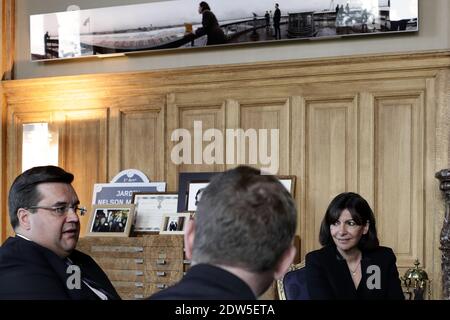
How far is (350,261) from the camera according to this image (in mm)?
4023

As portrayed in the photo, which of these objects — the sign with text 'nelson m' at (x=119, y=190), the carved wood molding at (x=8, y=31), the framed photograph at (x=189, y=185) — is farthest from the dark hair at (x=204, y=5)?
the carved wood molding at (x=8, y=31)

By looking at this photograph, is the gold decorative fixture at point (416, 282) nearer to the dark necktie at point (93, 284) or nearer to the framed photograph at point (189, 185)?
the framed photograph at point (189, 185)

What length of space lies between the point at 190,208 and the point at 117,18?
1.83 meters

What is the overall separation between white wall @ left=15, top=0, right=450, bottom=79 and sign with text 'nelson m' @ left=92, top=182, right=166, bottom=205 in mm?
997

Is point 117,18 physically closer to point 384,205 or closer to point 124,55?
point 124,55

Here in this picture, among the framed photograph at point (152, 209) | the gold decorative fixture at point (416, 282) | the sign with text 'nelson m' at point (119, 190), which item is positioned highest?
the sign with text 'nelson m' at point (119, 190)

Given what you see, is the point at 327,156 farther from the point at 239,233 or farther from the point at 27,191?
the point at 239,233

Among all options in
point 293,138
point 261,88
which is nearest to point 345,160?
point 293,138

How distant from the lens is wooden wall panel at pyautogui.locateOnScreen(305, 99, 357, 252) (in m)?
6.01

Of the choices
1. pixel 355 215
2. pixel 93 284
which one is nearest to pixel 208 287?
pixel 93 284

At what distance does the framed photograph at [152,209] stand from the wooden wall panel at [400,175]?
64.4 inches

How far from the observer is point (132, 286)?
616 cm

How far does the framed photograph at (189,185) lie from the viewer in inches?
247

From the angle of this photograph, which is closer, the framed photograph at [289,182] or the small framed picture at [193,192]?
the framed photograph at [289,182]
